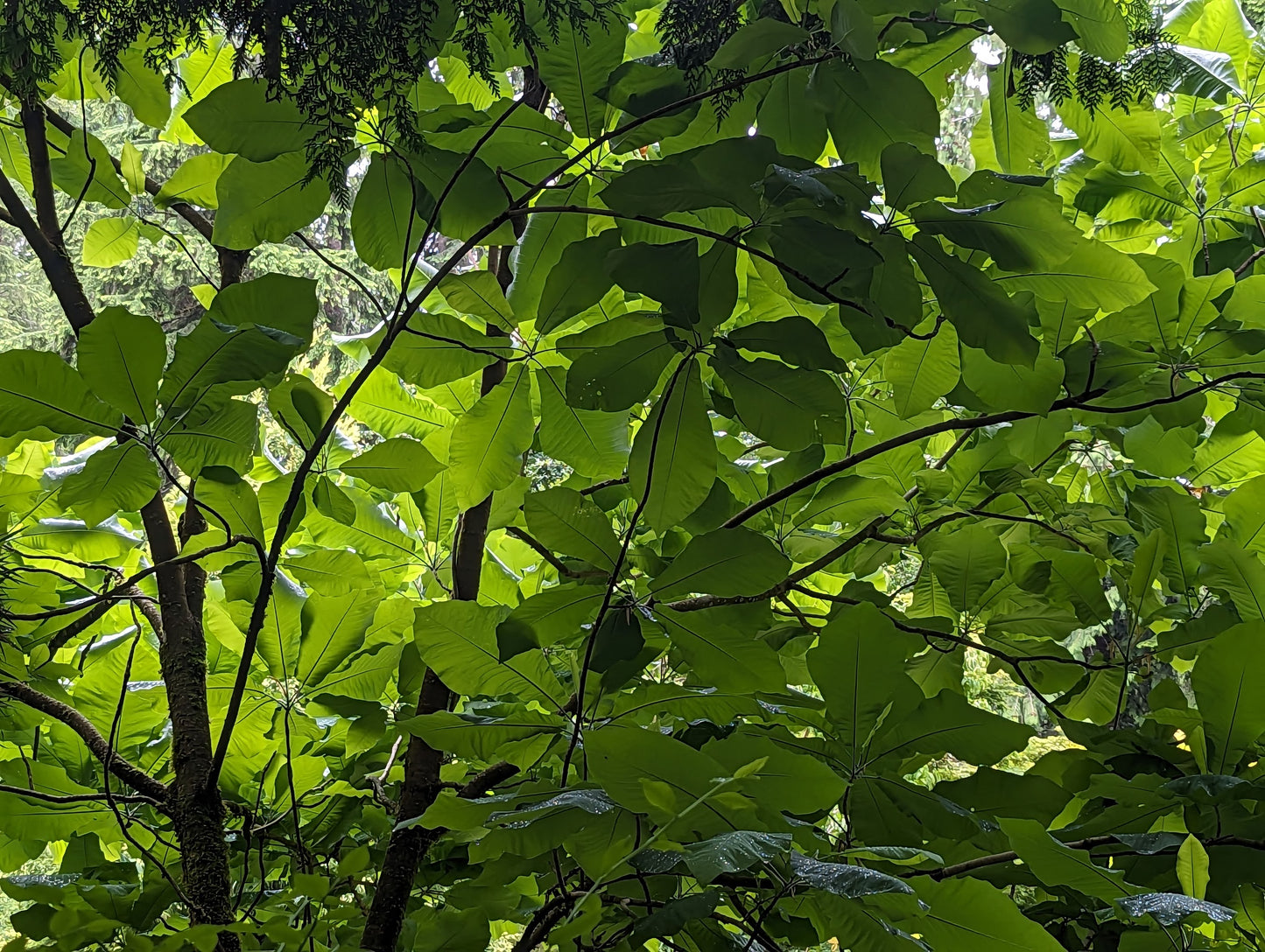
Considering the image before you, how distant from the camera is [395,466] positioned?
0.93m

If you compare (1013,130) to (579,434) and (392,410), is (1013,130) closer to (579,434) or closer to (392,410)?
(579,434)

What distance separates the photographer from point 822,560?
0.92 m

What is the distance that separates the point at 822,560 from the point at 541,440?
1.13 feet

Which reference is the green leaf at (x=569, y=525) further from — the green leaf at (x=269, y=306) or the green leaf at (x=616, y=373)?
the green leaf at (x=269, y=306)

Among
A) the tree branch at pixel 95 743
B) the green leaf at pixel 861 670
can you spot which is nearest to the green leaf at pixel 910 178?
the green leaf at pixel 861 670

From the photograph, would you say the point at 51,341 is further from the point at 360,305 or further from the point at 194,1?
the point at 194,1

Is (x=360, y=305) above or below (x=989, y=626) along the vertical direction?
above

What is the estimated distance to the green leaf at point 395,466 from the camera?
93 cm

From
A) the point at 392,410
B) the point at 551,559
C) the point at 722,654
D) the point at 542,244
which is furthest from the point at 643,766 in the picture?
the point at 392,410

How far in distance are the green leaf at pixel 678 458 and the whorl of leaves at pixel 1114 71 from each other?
44 cm

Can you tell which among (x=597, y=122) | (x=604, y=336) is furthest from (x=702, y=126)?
(x=604, y=336)

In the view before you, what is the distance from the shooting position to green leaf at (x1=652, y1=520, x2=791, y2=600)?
736mm

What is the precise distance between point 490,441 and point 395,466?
0.36 ft

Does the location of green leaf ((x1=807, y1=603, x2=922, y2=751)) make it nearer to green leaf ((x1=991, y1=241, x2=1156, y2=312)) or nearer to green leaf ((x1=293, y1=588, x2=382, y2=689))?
green leaf ((x1=991, y1=241, x2=1156, y2=312))
